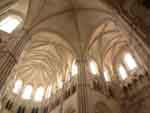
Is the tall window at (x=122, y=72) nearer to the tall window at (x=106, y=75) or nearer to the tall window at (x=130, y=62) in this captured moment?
the tall window at (x=130, y=62)

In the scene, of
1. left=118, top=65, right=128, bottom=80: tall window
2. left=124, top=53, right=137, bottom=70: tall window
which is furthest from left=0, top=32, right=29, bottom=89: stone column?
Result: left=124, top=53, right=137, bottom=70: tall window

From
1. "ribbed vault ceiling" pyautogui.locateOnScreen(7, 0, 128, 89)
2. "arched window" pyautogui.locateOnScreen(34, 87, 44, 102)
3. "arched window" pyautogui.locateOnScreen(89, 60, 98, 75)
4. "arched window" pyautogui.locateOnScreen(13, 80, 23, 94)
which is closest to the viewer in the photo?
"ribbed vault ceiling" pyautogui.locateOnScreen(7, 0, 128, 89)

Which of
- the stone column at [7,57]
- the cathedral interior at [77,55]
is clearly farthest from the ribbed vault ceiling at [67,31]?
the stone column at [7,57]

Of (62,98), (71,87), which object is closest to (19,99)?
(62,98)

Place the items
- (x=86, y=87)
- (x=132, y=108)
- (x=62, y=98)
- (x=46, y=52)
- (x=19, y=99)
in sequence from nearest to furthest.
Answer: (x=86, y=87)
(x=132, y=108)
(x=62, y=98)
(x=19, y=99)
(x=46, y=52)

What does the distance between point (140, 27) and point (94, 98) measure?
21.2 ft

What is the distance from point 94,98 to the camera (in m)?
12.0

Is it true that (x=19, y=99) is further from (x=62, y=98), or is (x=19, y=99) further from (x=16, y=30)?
(x=16, y=30)

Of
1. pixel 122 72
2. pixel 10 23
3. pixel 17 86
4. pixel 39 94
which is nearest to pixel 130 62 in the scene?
pixel 122 72

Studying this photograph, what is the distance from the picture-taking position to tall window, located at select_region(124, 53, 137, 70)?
49.7ft

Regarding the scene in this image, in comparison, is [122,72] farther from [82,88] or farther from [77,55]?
[82,88]

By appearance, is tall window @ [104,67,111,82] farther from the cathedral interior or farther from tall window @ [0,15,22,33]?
tall window @ [0,15,22,33]

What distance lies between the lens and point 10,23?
506 inches

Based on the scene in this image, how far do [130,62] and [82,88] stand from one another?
7023mm
